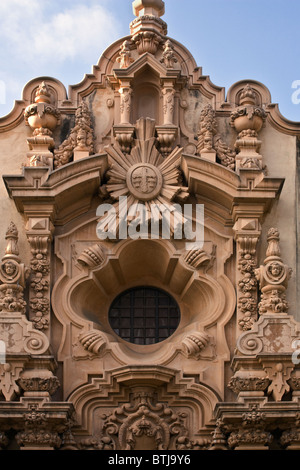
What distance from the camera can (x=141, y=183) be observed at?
70.3 feet

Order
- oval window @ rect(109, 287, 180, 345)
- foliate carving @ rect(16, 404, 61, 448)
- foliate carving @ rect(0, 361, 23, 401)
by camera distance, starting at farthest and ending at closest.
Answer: oval window @ rect(109, 287, 180, 345) < foliate carving @ rect(0, 361, 23, 401) < foliate carving @ rect(16, 404, 61, 448)

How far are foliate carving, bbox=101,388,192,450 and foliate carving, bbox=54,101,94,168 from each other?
3.83 meters

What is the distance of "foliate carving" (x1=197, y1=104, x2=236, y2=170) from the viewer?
2166 centimetres

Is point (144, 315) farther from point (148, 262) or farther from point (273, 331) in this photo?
point (273, 331)

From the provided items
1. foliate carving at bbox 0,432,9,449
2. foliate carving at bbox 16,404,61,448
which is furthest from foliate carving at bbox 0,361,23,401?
foliate carving at bbox 0,432,9,449

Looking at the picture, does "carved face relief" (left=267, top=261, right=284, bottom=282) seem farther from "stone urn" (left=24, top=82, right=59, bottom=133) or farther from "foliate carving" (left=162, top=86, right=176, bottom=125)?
"stone urn" (left=24, top=82, right=59, bottom=133)

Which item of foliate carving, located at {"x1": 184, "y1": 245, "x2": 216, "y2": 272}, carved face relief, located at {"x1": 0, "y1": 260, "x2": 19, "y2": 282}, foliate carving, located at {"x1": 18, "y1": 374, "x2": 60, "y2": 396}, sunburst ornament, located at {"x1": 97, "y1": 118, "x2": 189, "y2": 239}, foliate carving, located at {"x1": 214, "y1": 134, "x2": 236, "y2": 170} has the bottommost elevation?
foliate carving, located at {"x1": 18, "y1": 374, "x2": 60, "y2": 396}

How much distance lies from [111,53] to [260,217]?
12.3 ft

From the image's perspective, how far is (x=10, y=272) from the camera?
2062 cm

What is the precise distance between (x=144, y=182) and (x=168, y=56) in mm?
2204

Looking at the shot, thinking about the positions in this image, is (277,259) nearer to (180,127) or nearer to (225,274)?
(225,274)

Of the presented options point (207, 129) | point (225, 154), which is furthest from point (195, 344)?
point (207, 129)
